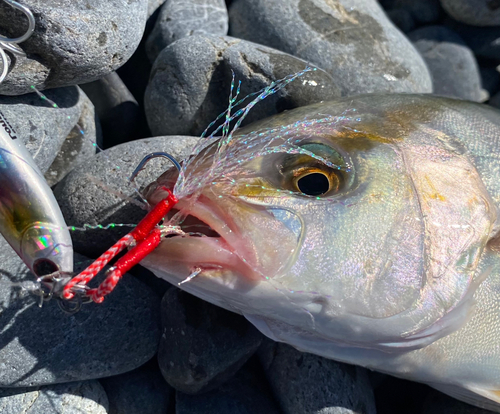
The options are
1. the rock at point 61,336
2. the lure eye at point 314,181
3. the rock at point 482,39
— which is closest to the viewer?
the lure eye at point 314,181

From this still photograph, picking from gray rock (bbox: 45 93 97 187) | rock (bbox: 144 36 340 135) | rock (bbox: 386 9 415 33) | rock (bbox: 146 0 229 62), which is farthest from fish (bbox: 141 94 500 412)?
rock (bbox: 386 9 415 33)

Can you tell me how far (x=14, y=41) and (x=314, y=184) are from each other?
4.38ft

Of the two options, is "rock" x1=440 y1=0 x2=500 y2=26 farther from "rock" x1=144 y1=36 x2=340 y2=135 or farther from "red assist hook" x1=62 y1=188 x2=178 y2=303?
"red assist hook" x1=62 y1=188 x2=178 y2=303

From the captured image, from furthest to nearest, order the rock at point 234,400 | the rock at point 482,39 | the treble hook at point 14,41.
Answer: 1. the rock at point 482,39
2. the rock at point 234,400
3. the treble hook at point 14,41

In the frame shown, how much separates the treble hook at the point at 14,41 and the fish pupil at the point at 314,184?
1.24m

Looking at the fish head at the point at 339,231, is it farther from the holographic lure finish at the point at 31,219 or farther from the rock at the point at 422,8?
the rock at the point at 422,8

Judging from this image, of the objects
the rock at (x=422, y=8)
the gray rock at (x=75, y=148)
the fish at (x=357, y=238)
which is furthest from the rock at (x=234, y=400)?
the rock at (x=422, y=8)

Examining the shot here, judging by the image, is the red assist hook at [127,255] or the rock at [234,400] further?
the rock at [234,400]

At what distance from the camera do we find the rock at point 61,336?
5.99 ft

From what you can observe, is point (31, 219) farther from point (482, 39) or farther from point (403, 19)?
point (482, 39)

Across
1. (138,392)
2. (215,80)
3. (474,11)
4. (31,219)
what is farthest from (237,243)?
(474,11)

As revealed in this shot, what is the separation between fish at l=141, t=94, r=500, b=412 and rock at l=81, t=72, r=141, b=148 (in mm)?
1285

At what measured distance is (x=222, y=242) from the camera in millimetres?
1335

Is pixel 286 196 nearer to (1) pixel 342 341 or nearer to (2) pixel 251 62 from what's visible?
(1) pixel 342 341
